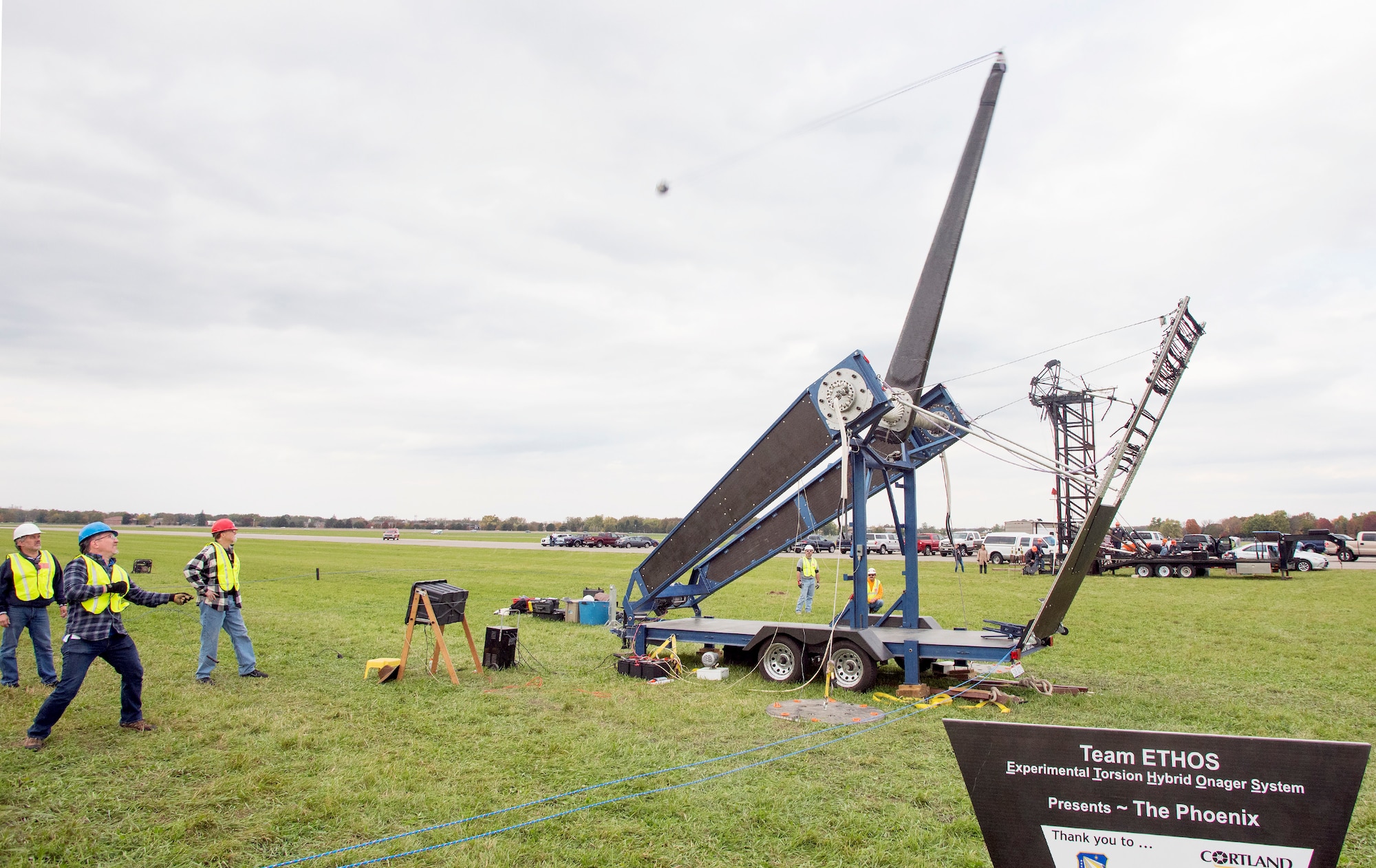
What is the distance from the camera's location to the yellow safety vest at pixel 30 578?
9195mm

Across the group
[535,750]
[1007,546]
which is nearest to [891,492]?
[535,750]

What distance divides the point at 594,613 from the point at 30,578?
1005 centimetres

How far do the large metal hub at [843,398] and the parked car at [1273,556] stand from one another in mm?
32395

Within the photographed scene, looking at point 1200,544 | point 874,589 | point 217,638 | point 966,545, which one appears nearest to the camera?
point 217,638

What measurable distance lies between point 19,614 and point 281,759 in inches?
190

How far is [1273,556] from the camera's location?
34.9 metres

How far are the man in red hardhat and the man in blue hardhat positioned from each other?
7.03 ft

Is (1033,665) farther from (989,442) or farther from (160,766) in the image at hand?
(160,766)

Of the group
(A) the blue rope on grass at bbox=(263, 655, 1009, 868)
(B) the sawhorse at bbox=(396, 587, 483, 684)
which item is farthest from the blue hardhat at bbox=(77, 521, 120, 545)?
(A) the blue rope on grass at bbox=(263, 655, 1009, 868)

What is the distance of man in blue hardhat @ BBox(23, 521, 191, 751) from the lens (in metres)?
7.40

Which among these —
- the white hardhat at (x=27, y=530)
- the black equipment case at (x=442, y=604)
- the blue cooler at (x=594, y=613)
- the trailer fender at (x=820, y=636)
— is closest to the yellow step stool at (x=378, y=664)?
the black equipment case at (x=442, y=604)

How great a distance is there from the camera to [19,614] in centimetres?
935

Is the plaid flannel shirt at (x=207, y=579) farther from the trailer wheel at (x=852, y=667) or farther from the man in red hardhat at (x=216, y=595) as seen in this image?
the trailer wheel at (x=852, y=667)

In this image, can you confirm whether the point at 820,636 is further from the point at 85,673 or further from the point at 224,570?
the point at 85,673
